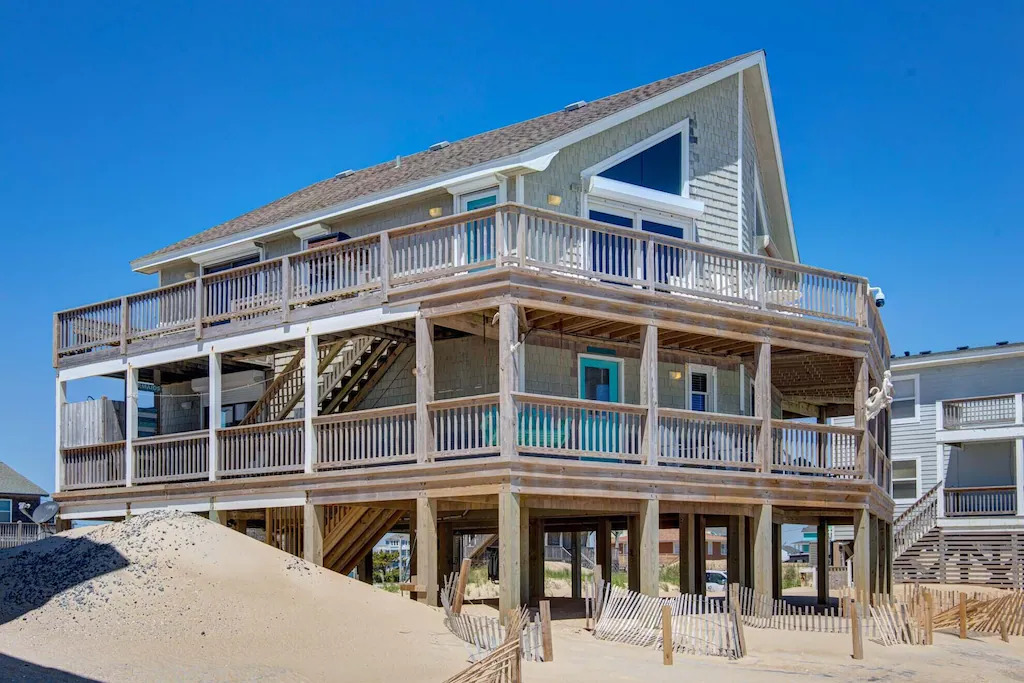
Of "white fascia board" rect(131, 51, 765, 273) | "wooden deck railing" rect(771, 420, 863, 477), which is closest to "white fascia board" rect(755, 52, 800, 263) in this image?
"white fascia board" rect(131, 51, 765, 273)

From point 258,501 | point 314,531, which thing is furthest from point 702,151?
point 258,501

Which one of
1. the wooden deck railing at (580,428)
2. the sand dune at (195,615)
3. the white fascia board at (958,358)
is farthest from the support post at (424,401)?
the white fascia board at (958,358)

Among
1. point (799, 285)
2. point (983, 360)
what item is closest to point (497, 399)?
point (799, 285)

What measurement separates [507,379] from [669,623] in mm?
5204

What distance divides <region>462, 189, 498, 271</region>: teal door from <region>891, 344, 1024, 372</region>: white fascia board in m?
26.0

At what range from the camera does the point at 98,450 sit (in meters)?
28.8

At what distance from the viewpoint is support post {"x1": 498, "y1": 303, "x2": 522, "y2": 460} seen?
843 inches

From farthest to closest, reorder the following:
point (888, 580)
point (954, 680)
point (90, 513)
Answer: point (888, 580) < point (90, 513) < point (954, 680)

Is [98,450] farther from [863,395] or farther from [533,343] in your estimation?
[863,395]

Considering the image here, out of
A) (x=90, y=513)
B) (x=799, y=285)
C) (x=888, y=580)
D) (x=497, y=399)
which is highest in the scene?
(x=799, y=285)

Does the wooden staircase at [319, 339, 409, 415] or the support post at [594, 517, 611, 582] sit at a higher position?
the wooden staircase at [319, 339, 409, 415]

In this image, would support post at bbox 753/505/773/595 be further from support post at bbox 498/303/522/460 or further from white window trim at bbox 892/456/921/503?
white window trim at bbox 892/456/921/503

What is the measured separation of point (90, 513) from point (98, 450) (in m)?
1.45

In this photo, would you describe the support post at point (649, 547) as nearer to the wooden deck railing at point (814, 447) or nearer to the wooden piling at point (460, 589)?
the wooden deck railing at point (814, 447)
